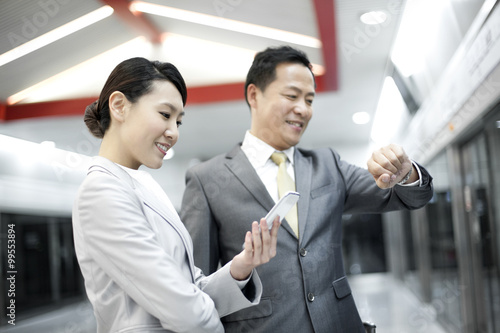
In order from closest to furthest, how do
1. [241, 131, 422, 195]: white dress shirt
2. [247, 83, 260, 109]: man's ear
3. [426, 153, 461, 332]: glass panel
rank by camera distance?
[241, 131, 422, 195]: white dress shirt < [247, 83, 260, 109]: man's ear < [426, 153, 461, 332]: glass panel

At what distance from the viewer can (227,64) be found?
482 centimetres

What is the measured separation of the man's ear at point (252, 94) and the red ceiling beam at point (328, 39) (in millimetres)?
2440

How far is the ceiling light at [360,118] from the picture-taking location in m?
5.36

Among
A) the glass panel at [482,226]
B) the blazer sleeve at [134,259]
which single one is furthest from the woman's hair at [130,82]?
the glass panel at [482,226]

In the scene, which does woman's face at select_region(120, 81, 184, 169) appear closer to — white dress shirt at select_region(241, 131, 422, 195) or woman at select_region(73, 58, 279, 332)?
woman at select_region(73, 58, 279, 332)

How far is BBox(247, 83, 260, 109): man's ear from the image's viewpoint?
1875 millimetres

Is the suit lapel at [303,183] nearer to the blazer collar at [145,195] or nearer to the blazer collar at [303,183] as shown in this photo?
the blazer collar at [303,183]

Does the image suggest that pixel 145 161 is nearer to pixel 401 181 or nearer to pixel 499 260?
pixel 401 181

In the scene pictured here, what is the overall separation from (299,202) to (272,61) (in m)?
0.59

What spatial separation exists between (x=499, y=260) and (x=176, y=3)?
3502 millimetres

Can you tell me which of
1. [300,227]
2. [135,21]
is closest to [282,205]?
[300,227]

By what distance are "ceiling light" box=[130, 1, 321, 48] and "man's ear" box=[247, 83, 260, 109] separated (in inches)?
79.8

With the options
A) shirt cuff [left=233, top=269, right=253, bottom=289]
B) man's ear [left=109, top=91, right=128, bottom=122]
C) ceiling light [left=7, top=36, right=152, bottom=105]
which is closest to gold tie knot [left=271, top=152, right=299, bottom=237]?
shirt cuff [left=233, top=269, right=253, bottom=289]

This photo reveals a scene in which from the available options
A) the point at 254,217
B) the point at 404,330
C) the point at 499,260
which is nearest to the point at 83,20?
the point at 254,217
